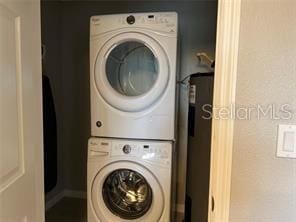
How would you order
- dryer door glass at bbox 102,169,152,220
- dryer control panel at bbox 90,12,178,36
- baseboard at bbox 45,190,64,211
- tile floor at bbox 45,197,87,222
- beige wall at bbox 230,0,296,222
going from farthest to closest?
baseboard at bbox 45,190,64,211, tile floor at bbox 45,197,87,222, dryer door glass at bbox 102,169,152,220, dryer control panel at bbox 90,12,178,36, beige wall at bbox 230,0,296,222

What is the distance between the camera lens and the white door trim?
91 cm

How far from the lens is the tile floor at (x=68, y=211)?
100 inches

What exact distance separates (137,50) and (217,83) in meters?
1.25

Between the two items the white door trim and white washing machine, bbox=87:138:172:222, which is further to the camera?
white washing machine, bbox=87:138:172:222

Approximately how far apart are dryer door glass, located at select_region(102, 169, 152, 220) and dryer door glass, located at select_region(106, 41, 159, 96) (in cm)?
61

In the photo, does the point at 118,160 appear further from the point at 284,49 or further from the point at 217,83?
the point at 284,49

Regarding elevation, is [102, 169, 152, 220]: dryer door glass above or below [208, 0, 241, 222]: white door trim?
below

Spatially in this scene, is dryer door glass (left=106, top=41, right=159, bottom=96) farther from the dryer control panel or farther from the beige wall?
the beige wall

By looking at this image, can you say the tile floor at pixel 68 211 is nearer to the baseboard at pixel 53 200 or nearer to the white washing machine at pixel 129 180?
the baseboard at pixel 53 200

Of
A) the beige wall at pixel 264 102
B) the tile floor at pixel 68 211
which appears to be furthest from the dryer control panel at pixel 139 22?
the tile floor at pixel 68 211

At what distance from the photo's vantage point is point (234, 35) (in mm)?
903

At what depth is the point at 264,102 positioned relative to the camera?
0.91 metres

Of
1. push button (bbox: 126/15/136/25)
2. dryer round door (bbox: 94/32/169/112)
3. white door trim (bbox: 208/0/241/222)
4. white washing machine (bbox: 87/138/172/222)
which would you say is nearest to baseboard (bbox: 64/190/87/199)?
white washing machine (bbox: 87/138/172/222)

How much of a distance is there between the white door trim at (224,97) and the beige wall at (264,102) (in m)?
0.02
